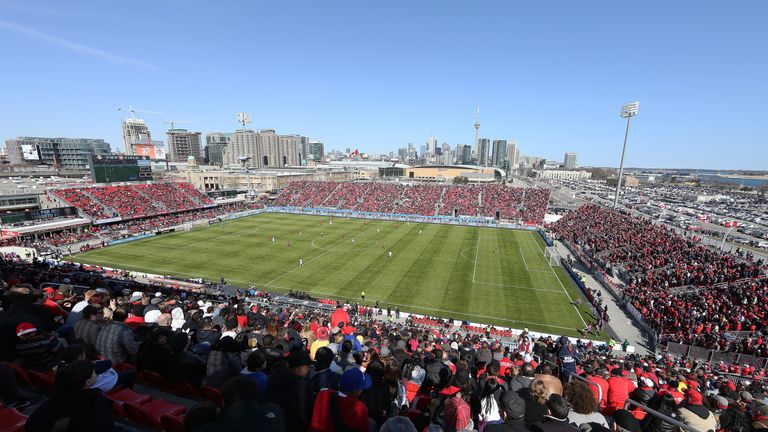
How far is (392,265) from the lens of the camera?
127 ft

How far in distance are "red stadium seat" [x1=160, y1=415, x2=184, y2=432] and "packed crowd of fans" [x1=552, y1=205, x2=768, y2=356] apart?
26969 mm

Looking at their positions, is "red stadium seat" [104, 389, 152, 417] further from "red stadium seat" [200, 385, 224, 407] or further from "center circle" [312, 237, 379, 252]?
"center circle" [312, 237, 379, 252]

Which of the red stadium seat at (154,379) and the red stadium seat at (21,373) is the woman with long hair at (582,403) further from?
the red stadium seat at (21,373)

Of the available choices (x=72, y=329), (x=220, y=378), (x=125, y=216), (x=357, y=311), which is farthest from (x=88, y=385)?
(x=125, y=216)

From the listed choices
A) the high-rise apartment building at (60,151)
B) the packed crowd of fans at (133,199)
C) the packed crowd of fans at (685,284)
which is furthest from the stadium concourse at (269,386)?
the high-rise apartment building at (60,151)

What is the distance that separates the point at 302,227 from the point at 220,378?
54.1m

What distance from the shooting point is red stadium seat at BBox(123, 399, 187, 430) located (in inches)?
197

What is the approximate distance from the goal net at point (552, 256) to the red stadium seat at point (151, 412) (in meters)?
41.4

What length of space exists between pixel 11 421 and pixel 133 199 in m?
68.2

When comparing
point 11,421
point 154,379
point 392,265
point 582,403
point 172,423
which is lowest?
point 392,265

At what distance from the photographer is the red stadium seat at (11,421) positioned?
410 centimetres

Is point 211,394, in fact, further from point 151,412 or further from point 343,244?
point 343,244

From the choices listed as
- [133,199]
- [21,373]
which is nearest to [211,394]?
[21,373]

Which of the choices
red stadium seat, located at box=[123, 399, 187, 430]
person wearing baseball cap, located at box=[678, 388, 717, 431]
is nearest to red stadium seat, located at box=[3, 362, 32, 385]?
red stadium seat, located at box=[123, 399, 187, 430]
